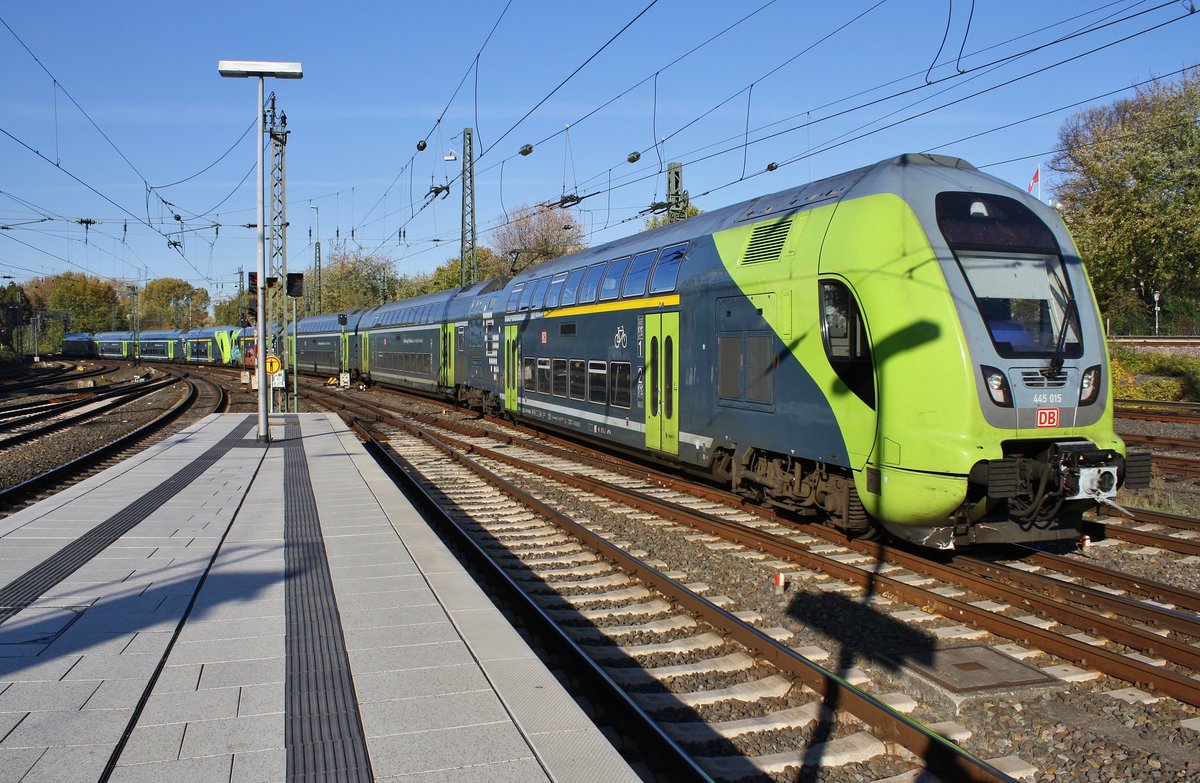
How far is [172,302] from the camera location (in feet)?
418

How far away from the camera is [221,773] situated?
144 inches

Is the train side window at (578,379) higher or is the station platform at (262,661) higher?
the train side window at (578,379)

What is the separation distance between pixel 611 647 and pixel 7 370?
2447 inches

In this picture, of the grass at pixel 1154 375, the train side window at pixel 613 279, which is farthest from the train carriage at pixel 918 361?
the grass at pixel 1154 375

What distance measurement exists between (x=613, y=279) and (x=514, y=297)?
19.6 feet

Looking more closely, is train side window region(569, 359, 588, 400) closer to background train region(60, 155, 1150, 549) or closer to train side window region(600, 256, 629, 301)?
train side window region(600, 256, 629, 301)

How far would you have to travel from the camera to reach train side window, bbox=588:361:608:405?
1408 cm

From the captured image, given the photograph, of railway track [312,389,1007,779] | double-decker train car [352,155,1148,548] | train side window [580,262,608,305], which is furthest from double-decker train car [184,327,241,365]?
railway track [312,389,1007,779]

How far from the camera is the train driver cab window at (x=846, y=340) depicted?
7707mm

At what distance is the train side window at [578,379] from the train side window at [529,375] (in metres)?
2.34

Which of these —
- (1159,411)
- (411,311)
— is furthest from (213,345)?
(1159,411)

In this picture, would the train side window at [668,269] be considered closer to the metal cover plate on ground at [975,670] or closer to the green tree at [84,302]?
the metal cover plate on ground at [975,670]

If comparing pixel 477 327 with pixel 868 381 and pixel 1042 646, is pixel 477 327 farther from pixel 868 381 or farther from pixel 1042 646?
pixel 1042 646

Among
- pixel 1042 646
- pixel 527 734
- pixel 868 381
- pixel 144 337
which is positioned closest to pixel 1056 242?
pixel 868 381
